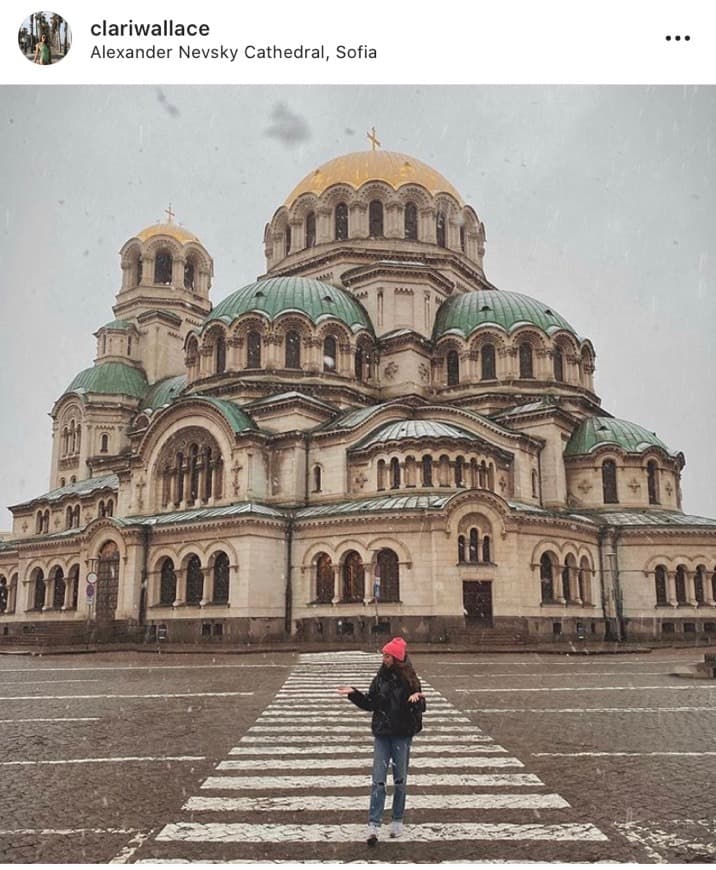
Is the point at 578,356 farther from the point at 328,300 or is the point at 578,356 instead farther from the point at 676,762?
the point at 676,762

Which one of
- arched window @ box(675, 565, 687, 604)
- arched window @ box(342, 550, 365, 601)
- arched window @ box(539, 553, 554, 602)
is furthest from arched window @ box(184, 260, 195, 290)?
arched window @ box(675, 565, 687, 604)

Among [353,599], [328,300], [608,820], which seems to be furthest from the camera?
[328,300]

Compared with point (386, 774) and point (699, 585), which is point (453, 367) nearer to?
point (699, 585)

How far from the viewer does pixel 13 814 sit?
8898 millimetres

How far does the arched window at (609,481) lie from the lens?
48312mm

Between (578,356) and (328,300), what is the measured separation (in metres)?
16.0

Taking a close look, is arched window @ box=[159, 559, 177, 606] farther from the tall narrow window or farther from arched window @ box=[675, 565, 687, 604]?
arched window @ box=[675, 565, 687, 604]

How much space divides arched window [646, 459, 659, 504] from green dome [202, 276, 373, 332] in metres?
18.2

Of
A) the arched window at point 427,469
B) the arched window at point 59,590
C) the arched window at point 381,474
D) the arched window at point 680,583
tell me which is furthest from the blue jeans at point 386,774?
the arched window at point 59,590

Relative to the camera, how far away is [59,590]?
166 ft

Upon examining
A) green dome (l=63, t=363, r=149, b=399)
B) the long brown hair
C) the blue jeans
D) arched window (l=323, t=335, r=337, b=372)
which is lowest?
the blue jeans

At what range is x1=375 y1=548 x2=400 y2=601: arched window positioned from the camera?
38594mm

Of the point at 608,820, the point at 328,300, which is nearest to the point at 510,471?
the point at 328,300

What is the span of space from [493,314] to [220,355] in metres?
16.7
